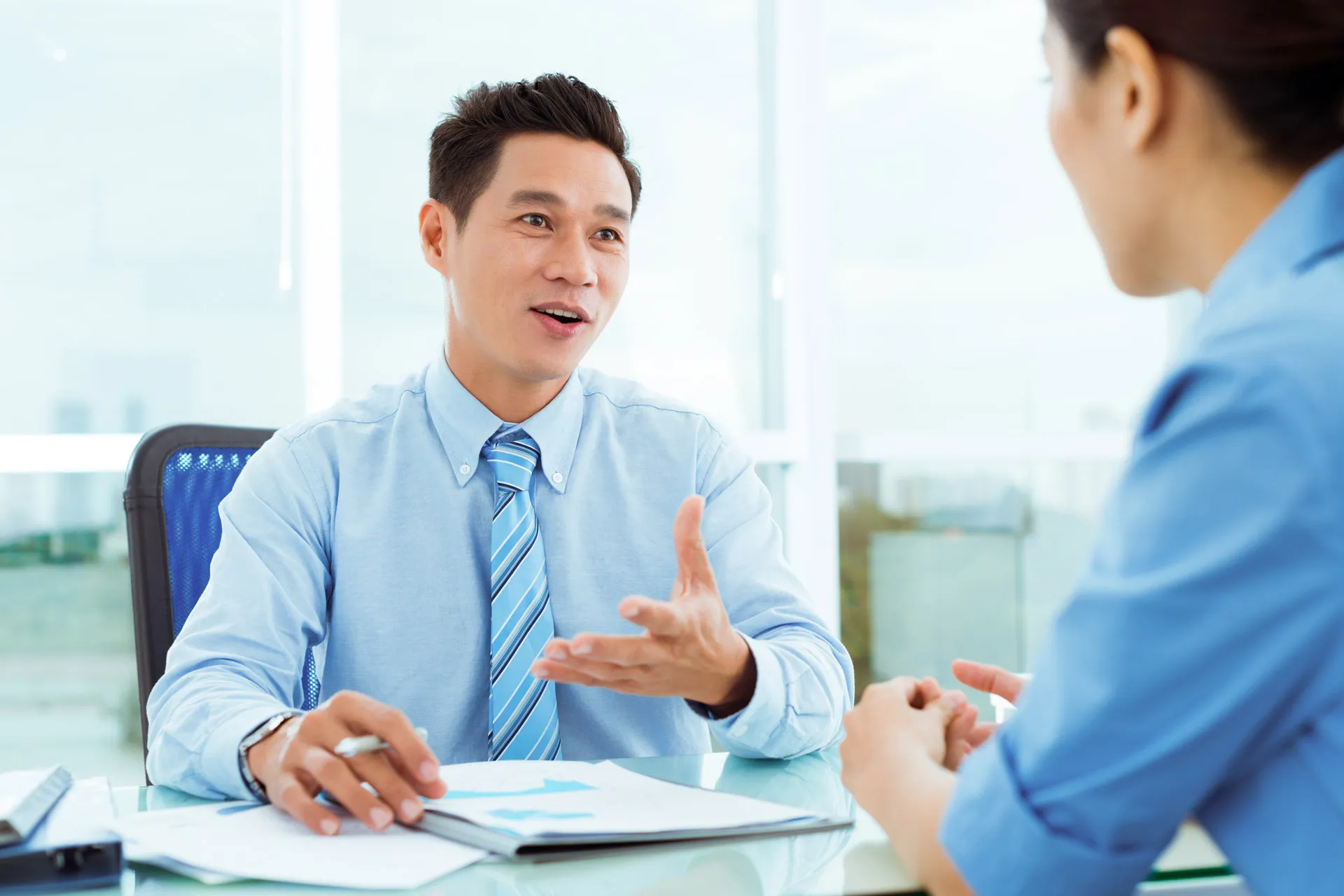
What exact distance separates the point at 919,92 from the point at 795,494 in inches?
63.1

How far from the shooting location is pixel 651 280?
413cm

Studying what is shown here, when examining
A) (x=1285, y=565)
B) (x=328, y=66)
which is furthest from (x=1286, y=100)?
(x=328, y=66)

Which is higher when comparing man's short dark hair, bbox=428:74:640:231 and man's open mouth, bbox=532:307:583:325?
man's short dark hair, bbox=428:74:640:231

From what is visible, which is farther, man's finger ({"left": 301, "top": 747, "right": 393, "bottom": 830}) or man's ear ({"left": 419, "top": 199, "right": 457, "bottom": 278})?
man's ear ({"left": 419, "top": 199, "right": 457, "bottom": 278})

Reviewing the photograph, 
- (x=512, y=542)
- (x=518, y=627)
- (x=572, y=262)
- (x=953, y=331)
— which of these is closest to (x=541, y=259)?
(x=572, y=262)

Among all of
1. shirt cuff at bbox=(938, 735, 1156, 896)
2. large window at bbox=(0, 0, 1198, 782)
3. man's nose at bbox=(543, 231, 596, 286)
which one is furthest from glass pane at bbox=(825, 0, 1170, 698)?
shirt cuff at bbox=(938, 735, 1156, 896)

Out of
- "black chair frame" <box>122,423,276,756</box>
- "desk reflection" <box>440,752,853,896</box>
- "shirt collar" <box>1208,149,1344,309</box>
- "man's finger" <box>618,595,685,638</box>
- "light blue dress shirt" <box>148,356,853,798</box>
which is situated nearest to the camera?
"shirt collar" <box>1208,149,1344,309</box>

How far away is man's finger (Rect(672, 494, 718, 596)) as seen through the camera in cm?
127

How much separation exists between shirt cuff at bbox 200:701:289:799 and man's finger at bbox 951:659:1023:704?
743 mm

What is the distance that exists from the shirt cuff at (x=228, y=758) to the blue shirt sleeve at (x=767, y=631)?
532 mm

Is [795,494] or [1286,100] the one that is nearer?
[1286,100]

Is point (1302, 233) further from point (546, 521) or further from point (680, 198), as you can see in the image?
point (680, 198)

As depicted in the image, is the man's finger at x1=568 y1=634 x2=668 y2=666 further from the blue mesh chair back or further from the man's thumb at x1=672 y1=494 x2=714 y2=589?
the blue mesh chair back

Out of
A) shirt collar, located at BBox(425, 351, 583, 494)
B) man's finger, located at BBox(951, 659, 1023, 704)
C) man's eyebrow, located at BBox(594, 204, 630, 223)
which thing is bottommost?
man's finger, located at BBox(951, 659, 1023, 704)
